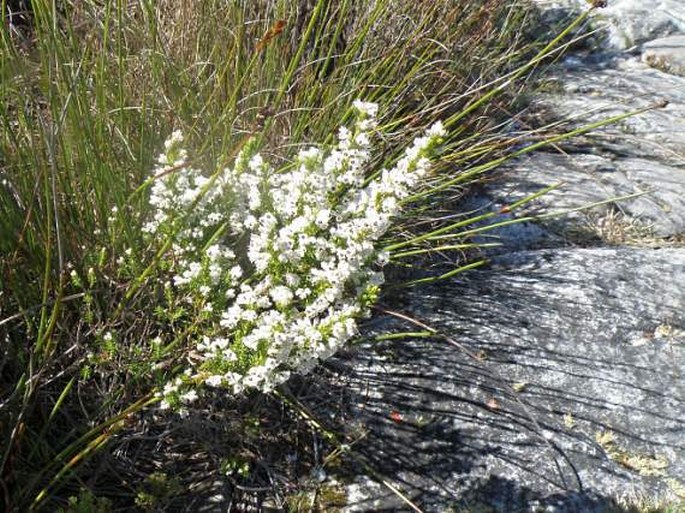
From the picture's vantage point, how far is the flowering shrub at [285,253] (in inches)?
52.8

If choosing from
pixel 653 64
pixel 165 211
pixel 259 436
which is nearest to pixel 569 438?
pixel 259 436

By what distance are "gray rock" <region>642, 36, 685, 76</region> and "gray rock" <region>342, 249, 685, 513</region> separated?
314 centimetres

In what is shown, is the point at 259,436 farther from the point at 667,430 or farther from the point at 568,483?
the point at 667,430

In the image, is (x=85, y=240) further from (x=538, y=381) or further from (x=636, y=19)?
(x=636, y=19)

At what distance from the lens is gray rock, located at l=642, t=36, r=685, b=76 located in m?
5.00

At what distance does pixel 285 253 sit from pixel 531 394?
1.12m

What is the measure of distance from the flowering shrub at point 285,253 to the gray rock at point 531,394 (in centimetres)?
45

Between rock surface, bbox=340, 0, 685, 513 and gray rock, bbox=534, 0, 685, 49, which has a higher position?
gray rock, bbox=534, 0, 685, 49

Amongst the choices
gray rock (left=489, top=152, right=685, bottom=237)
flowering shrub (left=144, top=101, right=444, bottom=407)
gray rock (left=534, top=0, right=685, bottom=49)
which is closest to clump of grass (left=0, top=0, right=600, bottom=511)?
flowering shrub (left=144, top=101, right=444, bottom=407)

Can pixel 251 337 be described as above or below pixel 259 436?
above

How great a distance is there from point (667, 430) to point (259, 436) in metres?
1.30

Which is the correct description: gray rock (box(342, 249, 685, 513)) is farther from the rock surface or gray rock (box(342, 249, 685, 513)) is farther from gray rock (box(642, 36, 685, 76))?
gray rock (box(642, 36, 685, 76))

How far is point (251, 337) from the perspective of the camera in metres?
1.32

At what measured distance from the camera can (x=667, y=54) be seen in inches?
202
